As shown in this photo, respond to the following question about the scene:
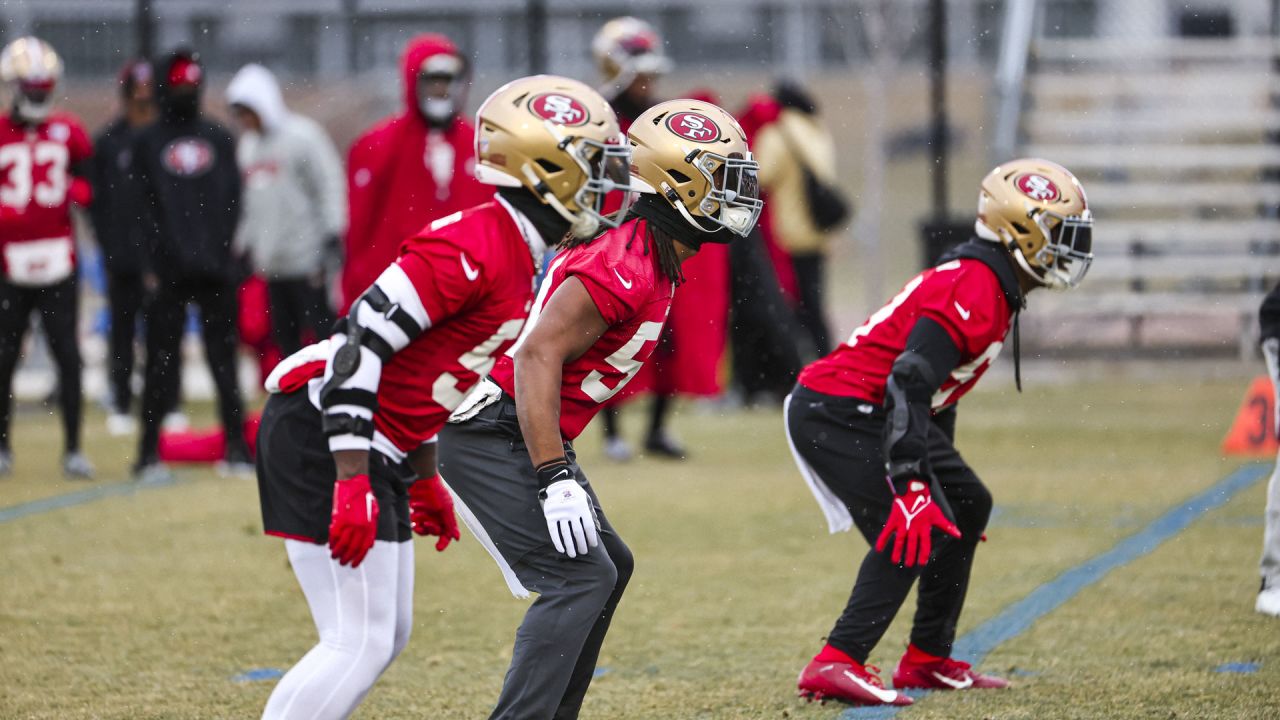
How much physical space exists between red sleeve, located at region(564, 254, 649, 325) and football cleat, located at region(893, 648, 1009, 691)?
63.1 inches

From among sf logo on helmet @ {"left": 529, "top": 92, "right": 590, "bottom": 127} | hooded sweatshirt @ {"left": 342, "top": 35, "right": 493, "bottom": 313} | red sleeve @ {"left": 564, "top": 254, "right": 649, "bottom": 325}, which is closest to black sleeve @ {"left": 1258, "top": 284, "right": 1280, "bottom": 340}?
red sleeve @ {"left": 564, "top": 254, "right": 649, "bottom": 325}

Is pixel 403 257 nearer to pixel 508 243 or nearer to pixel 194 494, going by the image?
pixel 508 243

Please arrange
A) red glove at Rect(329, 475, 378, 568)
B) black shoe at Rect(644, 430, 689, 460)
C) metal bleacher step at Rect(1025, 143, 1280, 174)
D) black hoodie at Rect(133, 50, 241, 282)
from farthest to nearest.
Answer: metal bleacher step at Rect(1025, 143, 1280, 174) → black shoe at Rect(644, 430, 689, 460) → black hoodie at Rect(133, 50, 241, 282) → red glove at Rect(329, 475, 378, 568)

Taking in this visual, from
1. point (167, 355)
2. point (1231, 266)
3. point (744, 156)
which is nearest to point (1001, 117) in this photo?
point (1231, 266)

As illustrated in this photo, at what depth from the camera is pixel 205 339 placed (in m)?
9.41

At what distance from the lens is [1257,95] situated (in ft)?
51.7

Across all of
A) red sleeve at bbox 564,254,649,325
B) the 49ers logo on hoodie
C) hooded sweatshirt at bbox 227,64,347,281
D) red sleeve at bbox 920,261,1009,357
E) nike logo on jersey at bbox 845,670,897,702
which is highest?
red sleeve at bbox 564,254,649,325

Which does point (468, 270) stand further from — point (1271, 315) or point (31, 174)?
point (31, 174)

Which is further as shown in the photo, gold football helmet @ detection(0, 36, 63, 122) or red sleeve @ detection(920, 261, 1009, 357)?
gold football helmet @ detection(0, 36, 63, 122)

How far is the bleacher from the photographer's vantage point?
13.9 m

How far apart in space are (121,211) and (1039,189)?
7.45 meters

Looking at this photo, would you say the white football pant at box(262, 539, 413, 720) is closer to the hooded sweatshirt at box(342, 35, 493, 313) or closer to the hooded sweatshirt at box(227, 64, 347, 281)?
the hooded sweatshirt at box(342, 35, 493, 313)

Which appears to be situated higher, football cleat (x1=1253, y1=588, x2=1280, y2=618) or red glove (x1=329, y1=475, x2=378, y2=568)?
red glove (x1=329, y1=475, x2=378, y2=568)

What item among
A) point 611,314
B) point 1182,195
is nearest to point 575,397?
point 611,314
